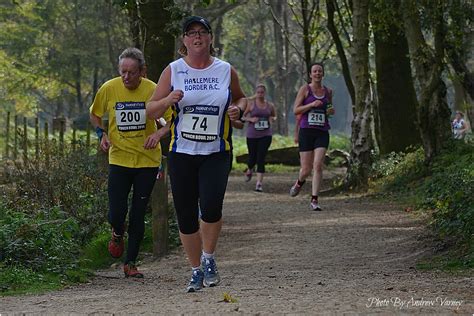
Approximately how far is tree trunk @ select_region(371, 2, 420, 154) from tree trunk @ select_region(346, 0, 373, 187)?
2.79 m

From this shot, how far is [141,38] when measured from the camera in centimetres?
1479

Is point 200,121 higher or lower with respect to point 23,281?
higher

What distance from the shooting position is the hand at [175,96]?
332 inches

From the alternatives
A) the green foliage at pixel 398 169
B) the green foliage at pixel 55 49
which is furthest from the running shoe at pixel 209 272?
the green foliage at pixel 55 49

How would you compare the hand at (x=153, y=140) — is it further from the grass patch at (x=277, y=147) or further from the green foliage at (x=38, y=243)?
the grass patch at (x=277, y=147)

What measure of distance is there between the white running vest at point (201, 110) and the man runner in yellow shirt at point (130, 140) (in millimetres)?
1525

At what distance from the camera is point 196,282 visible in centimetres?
877

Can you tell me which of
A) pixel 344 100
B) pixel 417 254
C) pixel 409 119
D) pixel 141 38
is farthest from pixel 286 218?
pixel 344 100

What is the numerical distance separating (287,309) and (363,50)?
13.3m

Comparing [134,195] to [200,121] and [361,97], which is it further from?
[361,97]

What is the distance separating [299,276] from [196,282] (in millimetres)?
1655

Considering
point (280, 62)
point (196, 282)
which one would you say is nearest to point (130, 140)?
point (196, 282)

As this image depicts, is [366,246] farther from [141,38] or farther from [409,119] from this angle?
[409,119]

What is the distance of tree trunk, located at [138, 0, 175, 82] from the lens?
14375 millimetres
